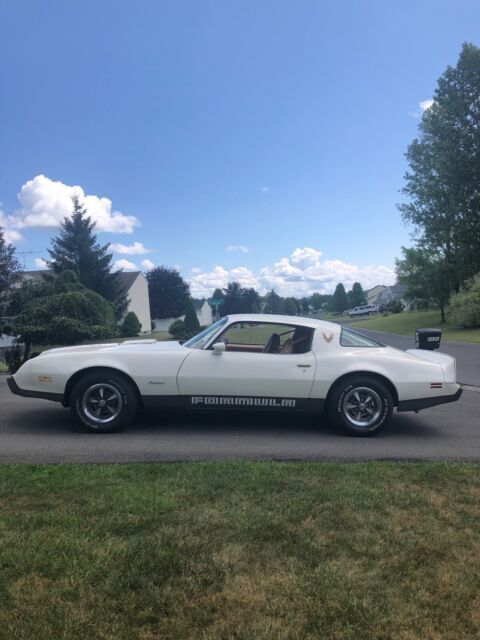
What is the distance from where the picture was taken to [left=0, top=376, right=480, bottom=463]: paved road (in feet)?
15.8

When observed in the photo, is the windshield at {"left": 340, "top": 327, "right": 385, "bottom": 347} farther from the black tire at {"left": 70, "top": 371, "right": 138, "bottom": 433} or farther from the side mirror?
the black tire at {"left": 70, "top": 371, "right": 138, "bottom": 433}

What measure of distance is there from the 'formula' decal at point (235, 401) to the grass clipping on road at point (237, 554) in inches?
61.5

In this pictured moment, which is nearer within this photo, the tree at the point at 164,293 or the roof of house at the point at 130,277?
the roof of house at the point at 130,277

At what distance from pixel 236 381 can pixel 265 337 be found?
0.76 metres

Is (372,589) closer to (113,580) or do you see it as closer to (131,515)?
(113,580)

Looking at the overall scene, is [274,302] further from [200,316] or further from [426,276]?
[426,276]

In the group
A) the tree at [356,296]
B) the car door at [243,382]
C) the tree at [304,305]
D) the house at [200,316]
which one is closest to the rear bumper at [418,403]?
the car door at [243,382]

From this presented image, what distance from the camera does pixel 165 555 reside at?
267 centimetres

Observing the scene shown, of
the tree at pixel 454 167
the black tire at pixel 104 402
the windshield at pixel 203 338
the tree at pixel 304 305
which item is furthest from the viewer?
the tree at pixel 304 305

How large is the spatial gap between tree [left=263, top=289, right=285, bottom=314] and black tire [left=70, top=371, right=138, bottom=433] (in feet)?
367

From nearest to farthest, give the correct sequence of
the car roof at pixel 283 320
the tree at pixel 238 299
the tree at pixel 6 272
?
the car roof at pixel 283 320, the tree at pixel 6 272, the tree at pixel 238 299

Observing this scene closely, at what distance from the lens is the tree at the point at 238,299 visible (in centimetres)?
7812

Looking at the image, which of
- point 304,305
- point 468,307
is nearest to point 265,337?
point 468,307

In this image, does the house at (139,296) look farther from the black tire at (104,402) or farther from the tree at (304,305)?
the tree at (304,305)
